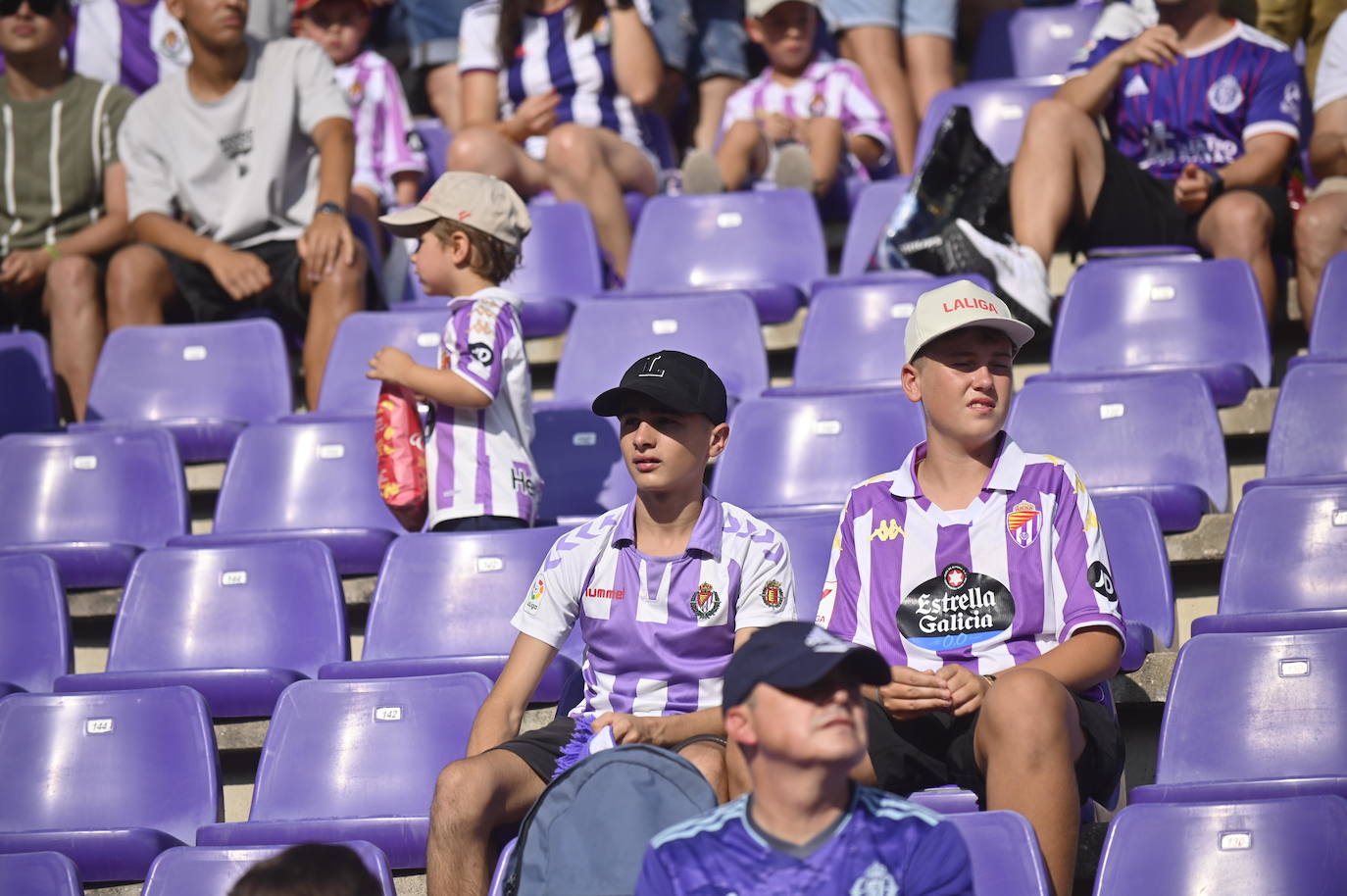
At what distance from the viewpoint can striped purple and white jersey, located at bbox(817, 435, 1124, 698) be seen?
3.09 meters

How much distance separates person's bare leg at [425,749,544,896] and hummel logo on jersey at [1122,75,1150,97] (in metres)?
3.39

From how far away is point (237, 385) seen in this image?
206 inches

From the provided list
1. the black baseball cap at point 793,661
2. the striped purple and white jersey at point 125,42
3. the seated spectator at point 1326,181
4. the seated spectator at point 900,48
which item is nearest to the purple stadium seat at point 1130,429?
the seated spectator at point 1326,181

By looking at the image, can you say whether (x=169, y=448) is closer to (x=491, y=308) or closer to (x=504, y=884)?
(x=491, y=308)

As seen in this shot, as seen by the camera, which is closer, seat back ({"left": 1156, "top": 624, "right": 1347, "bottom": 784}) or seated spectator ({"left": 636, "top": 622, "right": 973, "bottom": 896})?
seated spectator ({"left": 636, "top": 622, "right": 973, "bottom": 896})

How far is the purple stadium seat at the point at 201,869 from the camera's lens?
119 inches

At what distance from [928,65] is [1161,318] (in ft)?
7.31

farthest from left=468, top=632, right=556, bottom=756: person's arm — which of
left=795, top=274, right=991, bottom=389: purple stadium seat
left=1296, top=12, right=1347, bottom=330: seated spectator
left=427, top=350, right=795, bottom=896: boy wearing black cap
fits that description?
left=1296, top=12, right=1347, bottom=330: seated spectator

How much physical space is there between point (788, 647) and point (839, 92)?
174 inches

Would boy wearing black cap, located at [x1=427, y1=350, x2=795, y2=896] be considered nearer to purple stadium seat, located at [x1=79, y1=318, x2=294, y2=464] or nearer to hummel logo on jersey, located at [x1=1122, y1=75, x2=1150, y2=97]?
purple stadium seat, located at [x1=79, y1=318, x2=294, y2=464]

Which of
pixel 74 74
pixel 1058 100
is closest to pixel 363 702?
pixel 1058 100

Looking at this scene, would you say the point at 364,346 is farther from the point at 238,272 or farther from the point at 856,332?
the point at 856,332

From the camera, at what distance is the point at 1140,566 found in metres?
3.61

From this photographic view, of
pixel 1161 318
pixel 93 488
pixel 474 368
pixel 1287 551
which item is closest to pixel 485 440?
pixel 474 368
